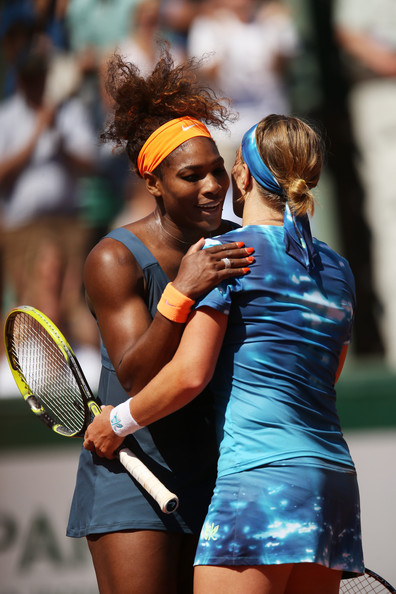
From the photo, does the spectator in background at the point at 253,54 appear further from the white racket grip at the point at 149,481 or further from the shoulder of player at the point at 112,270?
the white racket grip at the point at 149,481

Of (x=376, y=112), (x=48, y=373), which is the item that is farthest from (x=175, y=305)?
(x=376, y=112)

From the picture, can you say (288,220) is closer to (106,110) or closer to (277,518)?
(277,518)

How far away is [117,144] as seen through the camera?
2672 mm

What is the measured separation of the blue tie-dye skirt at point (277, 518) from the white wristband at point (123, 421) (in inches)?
11.5

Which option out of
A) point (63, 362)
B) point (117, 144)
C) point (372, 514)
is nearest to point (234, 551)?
point (63, 362)

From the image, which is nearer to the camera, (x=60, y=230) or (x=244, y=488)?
(x=244, y=488)

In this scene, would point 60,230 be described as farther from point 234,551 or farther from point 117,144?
point 234,551

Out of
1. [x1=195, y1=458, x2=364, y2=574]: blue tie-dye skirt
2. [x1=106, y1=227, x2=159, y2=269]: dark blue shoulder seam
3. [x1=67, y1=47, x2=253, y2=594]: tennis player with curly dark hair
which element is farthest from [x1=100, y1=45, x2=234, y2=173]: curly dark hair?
[x1=195, y1=458, x2=364, y2=574]: blue tie-dye skirt

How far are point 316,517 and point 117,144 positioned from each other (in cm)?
135

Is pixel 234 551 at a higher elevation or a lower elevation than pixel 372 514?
higher

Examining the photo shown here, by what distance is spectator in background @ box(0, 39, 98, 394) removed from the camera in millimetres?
6121

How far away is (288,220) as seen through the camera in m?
2.05

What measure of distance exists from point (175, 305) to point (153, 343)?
0.13 meters

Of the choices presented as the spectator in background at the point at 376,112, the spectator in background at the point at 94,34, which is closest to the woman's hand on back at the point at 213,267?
the spectator in background at the point at 376,112
